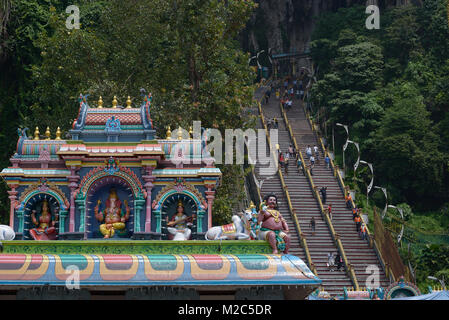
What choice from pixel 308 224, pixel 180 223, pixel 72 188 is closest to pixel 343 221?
pixel 308 224

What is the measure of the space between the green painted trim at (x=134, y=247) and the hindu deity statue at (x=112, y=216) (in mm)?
2508

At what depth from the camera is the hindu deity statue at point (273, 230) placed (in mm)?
22531

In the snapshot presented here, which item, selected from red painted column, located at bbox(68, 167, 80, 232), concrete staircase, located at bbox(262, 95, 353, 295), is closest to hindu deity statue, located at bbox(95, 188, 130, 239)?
red painted column, located at bbox(68, 167, 80, 232)

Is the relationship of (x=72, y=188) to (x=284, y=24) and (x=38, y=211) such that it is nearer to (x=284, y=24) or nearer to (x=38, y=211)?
(x=38, y=211)

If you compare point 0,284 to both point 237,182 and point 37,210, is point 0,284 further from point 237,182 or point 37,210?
point 237,182

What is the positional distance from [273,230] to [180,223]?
3.40 metres

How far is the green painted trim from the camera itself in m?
22.2

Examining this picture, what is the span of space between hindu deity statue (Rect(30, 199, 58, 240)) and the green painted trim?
8.72 feet

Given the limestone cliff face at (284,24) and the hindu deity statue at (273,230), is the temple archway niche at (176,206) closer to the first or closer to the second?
the hindu deity statue at (273,230)

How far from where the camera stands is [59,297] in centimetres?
2150

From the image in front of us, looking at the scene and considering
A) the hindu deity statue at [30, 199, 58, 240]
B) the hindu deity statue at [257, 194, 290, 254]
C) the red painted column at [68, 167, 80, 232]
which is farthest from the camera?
the hindu deity statue at [30, 199, 58, 240]

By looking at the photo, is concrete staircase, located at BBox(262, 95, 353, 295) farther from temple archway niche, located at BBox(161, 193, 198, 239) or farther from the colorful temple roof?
the colorful temple roof

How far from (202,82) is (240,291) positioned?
21.7m

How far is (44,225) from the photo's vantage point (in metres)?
25.1
